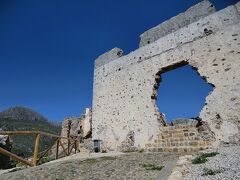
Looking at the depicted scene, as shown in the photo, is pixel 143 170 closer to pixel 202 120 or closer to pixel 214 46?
pixel 202 120

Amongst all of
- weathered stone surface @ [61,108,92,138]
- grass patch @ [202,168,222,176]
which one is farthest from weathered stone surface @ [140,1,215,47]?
grass patch @ [202,168,222,176]

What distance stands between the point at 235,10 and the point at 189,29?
1.86 meters

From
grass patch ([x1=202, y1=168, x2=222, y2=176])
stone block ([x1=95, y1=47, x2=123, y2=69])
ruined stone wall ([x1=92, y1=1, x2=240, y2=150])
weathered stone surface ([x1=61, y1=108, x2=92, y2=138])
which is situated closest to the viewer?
grass patch ([x1=202, y1=168, x2=222, y2=176])

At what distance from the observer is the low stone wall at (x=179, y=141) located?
24.6ft

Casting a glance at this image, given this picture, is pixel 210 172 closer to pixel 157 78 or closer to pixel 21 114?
pixel 157 78

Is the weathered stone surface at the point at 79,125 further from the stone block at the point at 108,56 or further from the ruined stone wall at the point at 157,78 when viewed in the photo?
the stone block at the point at 108,56

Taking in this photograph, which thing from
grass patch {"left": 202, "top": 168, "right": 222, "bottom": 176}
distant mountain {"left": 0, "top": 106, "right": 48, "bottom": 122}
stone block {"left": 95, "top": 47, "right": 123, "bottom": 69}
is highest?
distant mountain {"left": 0, "top": 106, "right": 48, "bottom": 122}

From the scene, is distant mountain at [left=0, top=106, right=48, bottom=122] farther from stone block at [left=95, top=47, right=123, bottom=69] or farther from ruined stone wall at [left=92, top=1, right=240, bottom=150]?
ruined stone wall at [left=92, top=1, right=240, bottom=150]

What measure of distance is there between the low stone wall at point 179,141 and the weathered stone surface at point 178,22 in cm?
443

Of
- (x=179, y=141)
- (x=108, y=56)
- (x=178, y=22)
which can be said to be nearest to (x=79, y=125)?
(x=108, y=56)

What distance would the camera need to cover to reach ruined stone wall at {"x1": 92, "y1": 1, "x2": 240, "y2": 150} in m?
8.12

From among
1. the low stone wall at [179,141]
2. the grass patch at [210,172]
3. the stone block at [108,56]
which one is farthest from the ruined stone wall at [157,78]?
the grass patch at [210,172]

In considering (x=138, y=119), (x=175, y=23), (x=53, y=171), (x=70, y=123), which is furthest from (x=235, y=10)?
(x=70, y=123)

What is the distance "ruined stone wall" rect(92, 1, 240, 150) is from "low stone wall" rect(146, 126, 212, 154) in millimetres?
439
